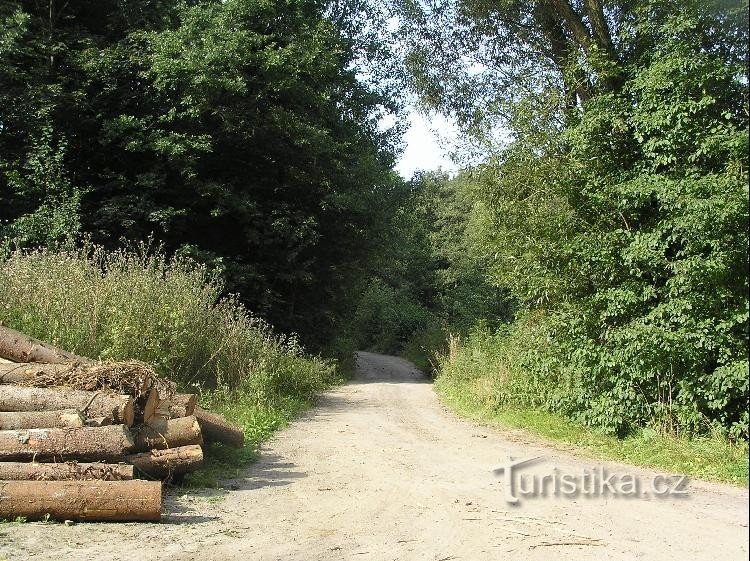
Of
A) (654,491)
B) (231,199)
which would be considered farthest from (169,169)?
(654,491)

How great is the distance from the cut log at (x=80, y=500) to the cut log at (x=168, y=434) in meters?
1.20

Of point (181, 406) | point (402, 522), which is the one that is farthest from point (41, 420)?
point (402, 522)

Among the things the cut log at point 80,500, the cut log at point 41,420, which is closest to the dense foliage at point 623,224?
the cut log at point 80,500

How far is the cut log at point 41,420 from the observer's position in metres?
6.86

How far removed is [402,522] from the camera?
251 inches

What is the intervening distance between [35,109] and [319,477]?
1429 centimetres

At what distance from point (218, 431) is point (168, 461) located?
160 cm

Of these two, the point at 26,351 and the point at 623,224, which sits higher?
the point at 623,224

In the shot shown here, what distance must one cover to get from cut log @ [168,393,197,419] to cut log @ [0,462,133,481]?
161cm

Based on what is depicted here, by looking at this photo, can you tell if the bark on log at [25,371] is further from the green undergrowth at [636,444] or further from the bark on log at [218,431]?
the green undergrowth at [636,444]

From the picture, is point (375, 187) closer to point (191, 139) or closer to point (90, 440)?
point (191, 139)

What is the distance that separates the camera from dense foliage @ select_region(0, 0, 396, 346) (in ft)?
59.3

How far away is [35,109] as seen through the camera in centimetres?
1795

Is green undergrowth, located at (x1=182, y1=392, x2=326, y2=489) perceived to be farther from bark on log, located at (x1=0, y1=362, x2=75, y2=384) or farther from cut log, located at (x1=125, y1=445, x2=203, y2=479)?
bark on log, located at (x1=0, y1=362, x2=75, y2=384)
